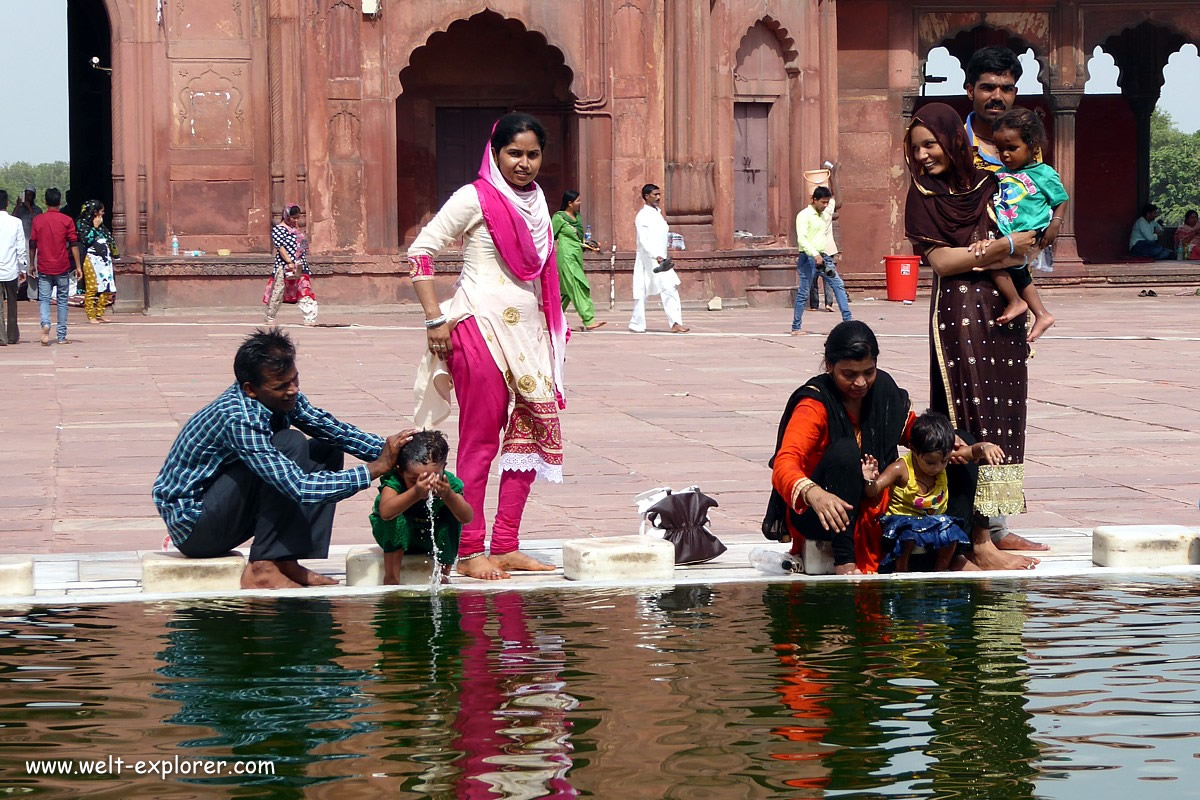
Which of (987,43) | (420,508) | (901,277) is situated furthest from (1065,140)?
(420,508)

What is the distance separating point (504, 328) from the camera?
696 centimetres

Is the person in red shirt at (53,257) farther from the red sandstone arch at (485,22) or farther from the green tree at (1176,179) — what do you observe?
the green tree at (1176,179)

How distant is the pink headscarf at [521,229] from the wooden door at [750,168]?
1775 cm

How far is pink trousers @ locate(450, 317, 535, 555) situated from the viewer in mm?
6961

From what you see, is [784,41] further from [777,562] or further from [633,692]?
[633,692]

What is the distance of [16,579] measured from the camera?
6434mm

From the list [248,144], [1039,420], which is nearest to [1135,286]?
[248,144]

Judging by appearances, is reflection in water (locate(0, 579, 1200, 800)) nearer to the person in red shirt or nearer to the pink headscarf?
the pink headscarf

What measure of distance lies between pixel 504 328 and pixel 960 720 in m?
2.77

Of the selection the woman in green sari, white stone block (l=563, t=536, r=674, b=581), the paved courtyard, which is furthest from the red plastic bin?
white stone block (l=563, t=536, r=674, b=581)

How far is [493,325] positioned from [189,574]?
1439 mm

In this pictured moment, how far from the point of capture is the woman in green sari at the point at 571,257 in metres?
18.4

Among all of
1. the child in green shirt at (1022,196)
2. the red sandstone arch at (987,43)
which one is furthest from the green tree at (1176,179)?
the child in green shirt at (1022,196)

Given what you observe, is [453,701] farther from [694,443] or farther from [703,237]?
[703,237]
